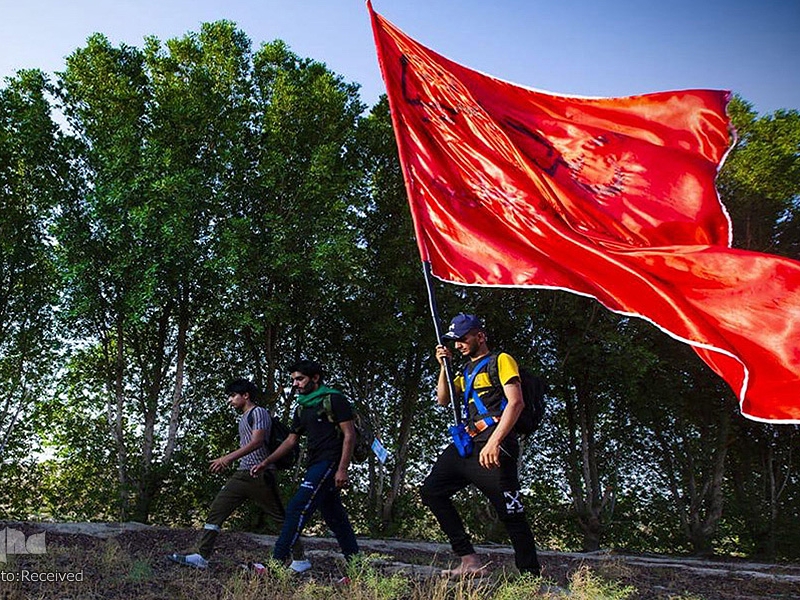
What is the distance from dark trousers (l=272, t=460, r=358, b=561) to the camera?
21.8 ft

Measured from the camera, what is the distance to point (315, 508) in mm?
6801

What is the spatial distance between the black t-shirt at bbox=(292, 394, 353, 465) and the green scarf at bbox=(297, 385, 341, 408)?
0.12 feet

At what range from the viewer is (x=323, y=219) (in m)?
14.2

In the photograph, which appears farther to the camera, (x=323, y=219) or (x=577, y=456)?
(x=577, y=456)

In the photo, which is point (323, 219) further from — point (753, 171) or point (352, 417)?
point (753, 171)

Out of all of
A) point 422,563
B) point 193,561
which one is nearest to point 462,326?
point 193,561

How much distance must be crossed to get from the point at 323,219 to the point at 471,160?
23.7ft

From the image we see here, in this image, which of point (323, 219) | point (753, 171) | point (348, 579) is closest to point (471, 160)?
point (348, 579)

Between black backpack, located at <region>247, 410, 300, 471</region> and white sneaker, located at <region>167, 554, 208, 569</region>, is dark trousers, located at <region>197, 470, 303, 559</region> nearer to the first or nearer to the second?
white sneaker, located at <region>167, 554, 208, 569</region>

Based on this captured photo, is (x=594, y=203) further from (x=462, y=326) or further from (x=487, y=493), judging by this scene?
(x=487, y=493)

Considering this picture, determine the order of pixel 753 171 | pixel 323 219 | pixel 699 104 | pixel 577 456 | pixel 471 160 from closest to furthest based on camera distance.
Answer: pixel 699 104 → pixel 471 160 → pixel 323 219 → pixel 753 171 → pixel 577 456

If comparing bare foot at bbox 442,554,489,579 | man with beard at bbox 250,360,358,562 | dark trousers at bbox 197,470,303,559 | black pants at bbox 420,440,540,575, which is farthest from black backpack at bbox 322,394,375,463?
bare foot at bbox 442,554,489,579

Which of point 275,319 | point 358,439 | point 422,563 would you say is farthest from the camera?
point 275,319

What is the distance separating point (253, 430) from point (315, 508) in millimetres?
1022
